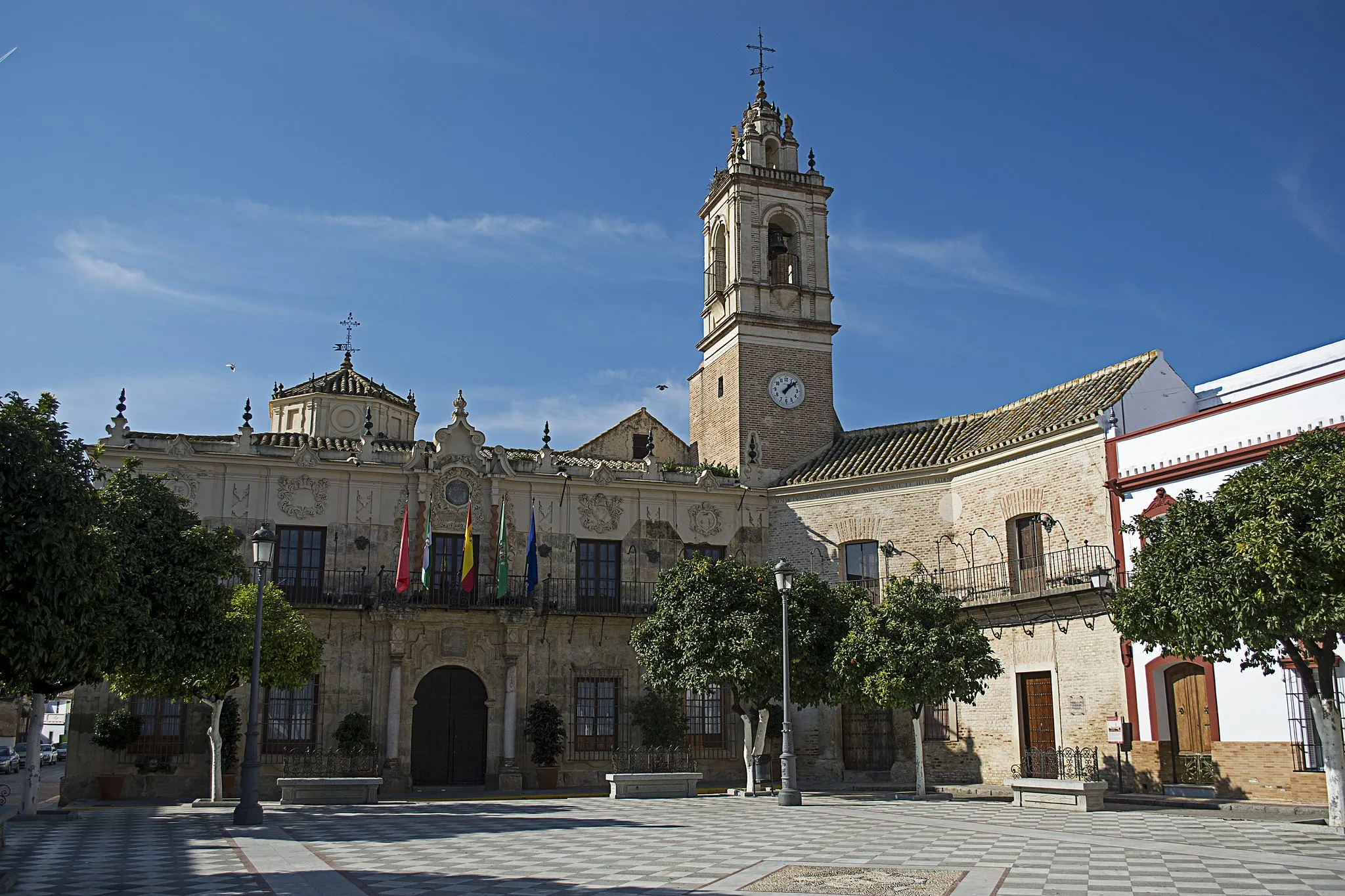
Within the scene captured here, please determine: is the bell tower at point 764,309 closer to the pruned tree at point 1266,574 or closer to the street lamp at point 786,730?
the street lamp at point 786,730

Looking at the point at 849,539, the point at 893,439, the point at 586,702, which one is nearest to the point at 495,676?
the point at 586,702

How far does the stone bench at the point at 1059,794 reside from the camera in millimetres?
19188

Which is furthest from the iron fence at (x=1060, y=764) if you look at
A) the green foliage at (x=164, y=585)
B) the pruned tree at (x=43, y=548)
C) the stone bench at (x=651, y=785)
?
the pruned tree at (x=43, y=548)

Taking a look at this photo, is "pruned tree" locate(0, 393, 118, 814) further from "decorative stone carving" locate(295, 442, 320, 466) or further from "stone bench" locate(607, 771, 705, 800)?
"decorative stone carving" locate(295, 442, 320, 466)

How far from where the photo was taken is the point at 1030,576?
2544 cm

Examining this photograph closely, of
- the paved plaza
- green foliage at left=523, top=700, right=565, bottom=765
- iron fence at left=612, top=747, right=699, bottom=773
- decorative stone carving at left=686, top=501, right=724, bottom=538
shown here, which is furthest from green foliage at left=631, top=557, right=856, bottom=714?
decorative stone carving at left=686, top=501, right=724, bottom=538

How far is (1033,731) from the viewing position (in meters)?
24.9

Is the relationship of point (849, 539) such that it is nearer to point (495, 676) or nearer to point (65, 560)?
point (495, 676)

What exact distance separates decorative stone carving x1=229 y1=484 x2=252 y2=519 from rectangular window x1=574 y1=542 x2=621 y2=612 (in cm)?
787

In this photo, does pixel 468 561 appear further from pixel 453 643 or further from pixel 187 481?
pixel 187 481

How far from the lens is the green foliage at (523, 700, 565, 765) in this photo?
27.1 metres

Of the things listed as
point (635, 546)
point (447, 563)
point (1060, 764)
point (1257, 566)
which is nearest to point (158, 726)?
point (447, 563)

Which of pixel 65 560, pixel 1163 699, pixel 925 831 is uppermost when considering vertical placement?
pixel 65 560

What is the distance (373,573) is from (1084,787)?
16290mm
